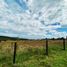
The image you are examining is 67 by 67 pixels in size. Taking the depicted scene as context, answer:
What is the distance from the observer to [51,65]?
16000 mm

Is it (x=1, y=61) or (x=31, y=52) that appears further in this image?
(x=31, y=52)

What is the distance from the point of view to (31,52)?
22156 millimetres

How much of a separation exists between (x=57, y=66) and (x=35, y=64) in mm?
1842

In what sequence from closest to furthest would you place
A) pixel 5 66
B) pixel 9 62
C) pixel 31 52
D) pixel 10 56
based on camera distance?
1. pixel 5 66
2. pixel 9 62
3. pixel 10 56
4. pixel 31 52

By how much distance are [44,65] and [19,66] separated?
6.92 ft

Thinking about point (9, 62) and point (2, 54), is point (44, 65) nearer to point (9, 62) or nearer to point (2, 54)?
point (9, 62)

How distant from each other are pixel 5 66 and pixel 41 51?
820cm

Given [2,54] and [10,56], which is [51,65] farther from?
[2,54]

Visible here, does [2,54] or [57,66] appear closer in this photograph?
[57,66]

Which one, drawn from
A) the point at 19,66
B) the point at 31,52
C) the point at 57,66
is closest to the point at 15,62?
the point at 19,66

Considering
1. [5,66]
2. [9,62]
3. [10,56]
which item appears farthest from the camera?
[10,56]

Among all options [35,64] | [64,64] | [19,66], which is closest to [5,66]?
[19,66]

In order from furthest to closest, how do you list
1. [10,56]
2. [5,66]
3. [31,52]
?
[31,52] → [10,56] → [5,66]

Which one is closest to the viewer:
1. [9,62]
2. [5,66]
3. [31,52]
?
[5,66]
